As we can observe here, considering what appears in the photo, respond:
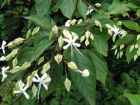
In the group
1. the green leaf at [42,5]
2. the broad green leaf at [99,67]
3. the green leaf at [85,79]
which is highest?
the green leaf at [42,5]

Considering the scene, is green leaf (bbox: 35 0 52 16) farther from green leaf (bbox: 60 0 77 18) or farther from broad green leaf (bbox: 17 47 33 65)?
broad green leaf (bbox: 17 47 33 65)

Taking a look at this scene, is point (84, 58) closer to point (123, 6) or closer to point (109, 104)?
point (123, 6)

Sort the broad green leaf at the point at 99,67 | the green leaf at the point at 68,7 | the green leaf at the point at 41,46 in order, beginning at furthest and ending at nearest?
the green leaf at the point at 68,7 → the broad green leaf at the point at 99,67 → the green leaf at the point at 41,46

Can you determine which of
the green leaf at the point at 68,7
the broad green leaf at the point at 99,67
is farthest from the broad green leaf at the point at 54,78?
the green leaf at the point at 68,7

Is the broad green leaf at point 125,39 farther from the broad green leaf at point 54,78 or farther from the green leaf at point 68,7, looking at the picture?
the broad green leaf at point 54,78

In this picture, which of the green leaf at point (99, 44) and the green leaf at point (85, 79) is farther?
the green leaf at point (99, 44)

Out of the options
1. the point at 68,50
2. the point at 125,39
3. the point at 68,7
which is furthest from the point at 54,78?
the point at 125,39

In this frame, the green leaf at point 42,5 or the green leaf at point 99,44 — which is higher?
the green leaf at point 42,5
